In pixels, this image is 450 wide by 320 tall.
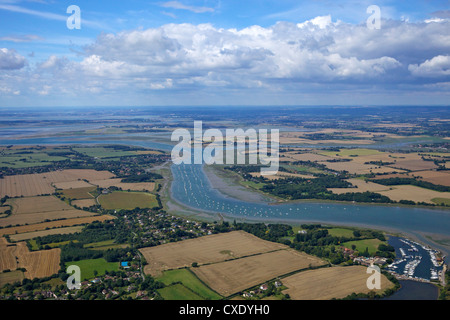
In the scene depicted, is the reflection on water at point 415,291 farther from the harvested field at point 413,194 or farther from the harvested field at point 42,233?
the harvested field at point 42,233

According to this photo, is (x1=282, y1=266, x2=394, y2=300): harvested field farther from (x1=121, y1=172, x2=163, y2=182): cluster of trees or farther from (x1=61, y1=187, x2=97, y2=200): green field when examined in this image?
(x1=121, y1=172, x2=163, y2=182): cluster of trees

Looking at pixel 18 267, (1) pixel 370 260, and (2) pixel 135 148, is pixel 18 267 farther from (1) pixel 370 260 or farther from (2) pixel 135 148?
(2) pixel 135 148

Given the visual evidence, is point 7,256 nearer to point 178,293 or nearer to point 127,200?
point 178,293

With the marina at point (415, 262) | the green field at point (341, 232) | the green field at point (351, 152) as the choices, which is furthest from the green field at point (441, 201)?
the green field at point (351, 152)

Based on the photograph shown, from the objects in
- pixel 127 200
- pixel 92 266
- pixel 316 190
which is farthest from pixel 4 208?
pixel 316 190

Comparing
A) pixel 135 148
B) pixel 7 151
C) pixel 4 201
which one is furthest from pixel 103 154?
pixel 4 201
